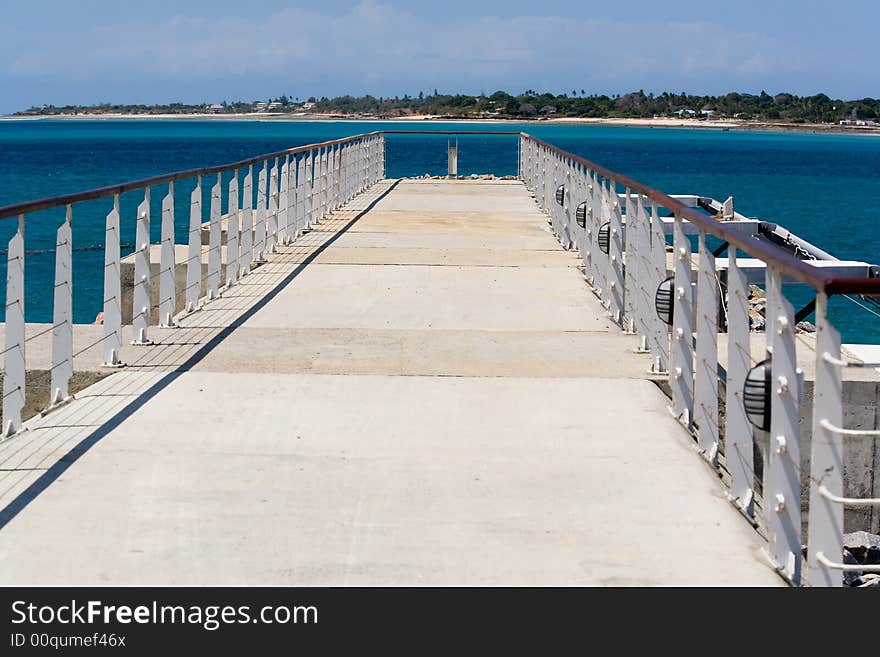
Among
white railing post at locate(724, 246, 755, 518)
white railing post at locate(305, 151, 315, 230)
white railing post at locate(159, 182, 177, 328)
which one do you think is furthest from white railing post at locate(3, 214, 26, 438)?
white railing post at locate(305, 151, 315, 230)

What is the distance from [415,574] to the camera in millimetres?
4754

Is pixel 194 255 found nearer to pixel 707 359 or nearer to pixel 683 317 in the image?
pixel 683 317

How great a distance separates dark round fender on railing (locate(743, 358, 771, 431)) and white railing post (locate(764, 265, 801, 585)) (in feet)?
0.22

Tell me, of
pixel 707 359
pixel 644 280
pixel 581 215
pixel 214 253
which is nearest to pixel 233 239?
pixel 214 253

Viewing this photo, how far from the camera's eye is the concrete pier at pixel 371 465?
4875mm

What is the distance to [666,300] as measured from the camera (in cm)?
732

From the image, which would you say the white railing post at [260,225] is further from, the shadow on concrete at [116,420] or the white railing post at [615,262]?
the white railing post at [615,262]

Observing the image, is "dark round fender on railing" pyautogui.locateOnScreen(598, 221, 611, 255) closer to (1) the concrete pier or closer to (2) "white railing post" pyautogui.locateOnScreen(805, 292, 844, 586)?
(1) the concrete pier

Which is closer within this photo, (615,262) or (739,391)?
(739,391)

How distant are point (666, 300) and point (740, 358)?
1.76 metres

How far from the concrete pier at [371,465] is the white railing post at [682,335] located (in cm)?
13

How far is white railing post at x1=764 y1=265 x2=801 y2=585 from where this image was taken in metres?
4.71

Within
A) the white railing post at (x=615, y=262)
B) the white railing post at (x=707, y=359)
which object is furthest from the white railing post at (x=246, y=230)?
the white railing post at (x=707, y=359)

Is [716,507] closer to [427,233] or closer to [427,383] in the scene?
[427,383]
